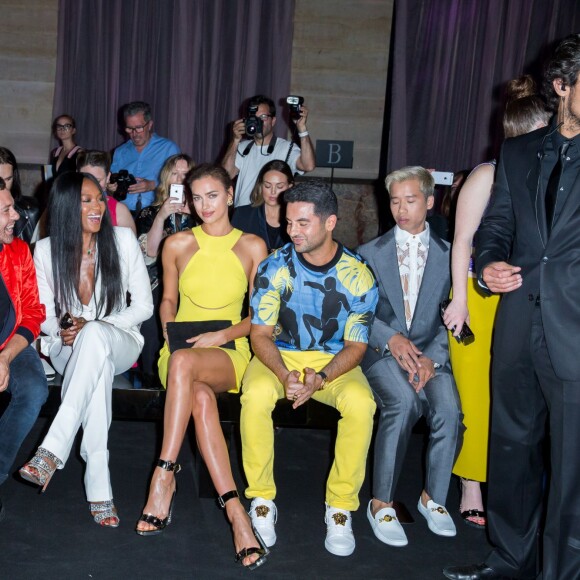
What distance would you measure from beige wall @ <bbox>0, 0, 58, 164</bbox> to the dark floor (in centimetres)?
493

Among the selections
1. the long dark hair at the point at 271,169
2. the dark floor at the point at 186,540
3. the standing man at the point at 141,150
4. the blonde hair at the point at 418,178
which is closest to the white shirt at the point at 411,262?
the blonde hair at the point at 418,178

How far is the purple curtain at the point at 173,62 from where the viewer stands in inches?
299

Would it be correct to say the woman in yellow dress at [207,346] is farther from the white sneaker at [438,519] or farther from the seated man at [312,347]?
the white sneaker at [438,519]

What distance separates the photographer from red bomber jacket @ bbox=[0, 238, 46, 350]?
3080 mm

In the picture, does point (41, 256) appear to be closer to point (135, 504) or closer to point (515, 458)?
point (135, 504)

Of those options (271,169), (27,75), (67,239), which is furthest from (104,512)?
(27,75)

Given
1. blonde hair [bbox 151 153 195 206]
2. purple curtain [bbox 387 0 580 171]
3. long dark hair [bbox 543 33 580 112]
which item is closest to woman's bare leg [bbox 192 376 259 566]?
long dark hair [bbox 543 33 580 112]

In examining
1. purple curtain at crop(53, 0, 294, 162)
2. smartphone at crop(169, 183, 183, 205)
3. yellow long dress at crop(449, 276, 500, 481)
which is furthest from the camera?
purple curtain at crop(53, 0, 294, 162)

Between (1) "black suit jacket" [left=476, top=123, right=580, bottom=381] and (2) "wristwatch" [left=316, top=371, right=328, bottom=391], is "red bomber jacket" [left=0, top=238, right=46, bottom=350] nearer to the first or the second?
(2) "wristwatch" [left=316, top=371, right=328, bottom=391]

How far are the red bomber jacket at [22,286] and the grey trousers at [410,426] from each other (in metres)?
1.44

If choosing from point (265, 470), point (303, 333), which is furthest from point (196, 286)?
point (265, 470)

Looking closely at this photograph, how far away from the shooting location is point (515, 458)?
2.56 metres

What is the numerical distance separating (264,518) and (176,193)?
1944mm

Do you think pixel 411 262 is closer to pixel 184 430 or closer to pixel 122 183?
pixel 184 430
